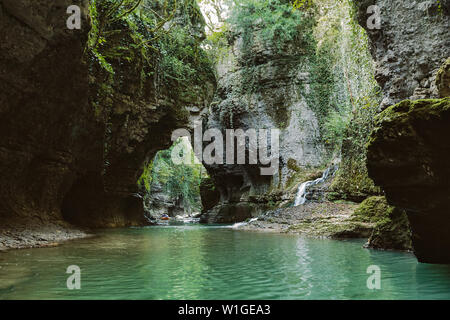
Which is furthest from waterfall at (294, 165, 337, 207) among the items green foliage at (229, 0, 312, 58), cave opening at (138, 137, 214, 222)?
cave opening at (138, 137, 214, 222)

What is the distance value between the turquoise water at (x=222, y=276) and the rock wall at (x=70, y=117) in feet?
12.2

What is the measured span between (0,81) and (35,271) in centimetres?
467

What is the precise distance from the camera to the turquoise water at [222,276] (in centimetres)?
300

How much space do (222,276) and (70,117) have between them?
7.67 meters

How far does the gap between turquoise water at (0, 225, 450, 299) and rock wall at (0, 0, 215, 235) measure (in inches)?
147

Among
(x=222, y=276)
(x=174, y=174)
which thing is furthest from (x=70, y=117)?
(x=174, y=174)

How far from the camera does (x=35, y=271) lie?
4035 mm

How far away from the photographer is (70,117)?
9453 mm

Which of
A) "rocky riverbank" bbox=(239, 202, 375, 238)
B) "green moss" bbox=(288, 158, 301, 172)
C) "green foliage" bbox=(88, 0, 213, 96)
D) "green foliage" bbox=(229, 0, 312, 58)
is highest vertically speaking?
"green foliage" bbox=(229, 0, 312, 58)

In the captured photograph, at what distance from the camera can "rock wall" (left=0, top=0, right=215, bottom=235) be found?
660cm

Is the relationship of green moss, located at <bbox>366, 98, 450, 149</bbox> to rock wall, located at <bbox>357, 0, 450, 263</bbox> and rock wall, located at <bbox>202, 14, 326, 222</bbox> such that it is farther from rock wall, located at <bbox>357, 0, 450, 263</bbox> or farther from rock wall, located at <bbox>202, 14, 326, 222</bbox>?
rock wall, located at <bbox>202, 14, 326, 222</bbox>

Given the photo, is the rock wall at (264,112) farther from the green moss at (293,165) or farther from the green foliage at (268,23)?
the green foliage at (268,23)
